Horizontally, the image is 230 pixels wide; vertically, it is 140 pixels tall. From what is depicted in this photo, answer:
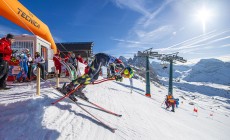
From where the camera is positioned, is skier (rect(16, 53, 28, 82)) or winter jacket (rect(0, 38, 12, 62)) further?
skier (rect(16, 53, 28, 82))

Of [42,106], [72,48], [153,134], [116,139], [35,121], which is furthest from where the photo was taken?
[72,48]

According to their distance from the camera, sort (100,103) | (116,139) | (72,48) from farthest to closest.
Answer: (72,48), (100,103), (116,139)

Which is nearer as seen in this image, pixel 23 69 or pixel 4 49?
pixel 4 49

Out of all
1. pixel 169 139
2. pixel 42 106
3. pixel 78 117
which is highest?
pixel 42 106

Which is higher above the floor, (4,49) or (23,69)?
(4,49)

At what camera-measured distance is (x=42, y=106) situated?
5340 millimetres

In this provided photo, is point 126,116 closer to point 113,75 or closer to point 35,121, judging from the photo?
point 113,75

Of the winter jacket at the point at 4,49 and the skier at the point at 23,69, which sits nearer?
the winter jacket at the point at 4,49

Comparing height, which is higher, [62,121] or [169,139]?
[62,121]

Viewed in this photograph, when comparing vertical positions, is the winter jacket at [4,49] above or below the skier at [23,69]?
above

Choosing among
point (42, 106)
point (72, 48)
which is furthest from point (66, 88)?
point (72, 48)

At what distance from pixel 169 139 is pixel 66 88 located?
4109 millimetres

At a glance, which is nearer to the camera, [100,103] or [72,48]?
[100,103]

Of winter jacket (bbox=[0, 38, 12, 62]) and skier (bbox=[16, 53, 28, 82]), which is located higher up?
winter jacket (bbox=[0, 38, 12, 62])
